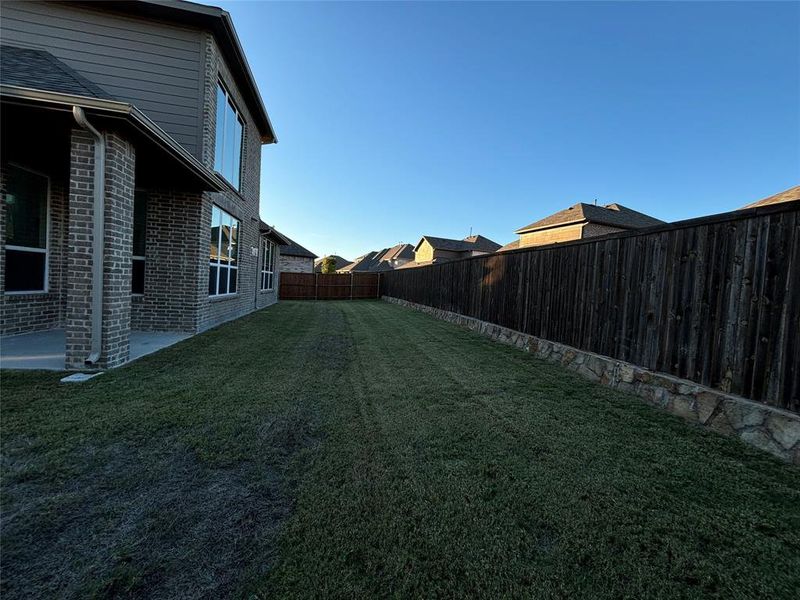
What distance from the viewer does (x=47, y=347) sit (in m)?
4.92

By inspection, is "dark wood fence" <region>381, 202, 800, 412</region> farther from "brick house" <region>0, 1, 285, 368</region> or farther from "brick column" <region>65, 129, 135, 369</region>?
"brick column" <region>65, 129, 135, 369</region>

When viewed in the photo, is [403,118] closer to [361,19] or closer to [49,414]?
[361,19]

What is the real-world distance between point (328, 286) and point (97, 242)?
18.2 metres

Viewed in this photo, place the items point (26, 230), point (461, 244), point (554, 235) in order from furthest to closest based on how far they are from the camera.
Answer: point (461, 244)
point (554, 235)
point (26, 230)

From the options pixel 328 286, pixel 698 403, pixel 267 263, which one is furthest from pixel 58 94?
pixel 328 286

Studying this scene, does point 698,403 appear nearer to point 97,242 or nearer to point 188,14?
point 97,242

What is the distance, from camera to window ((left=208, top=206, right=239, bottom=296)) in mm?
7758

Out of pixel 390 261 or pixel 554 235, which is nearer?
pixel 554 235

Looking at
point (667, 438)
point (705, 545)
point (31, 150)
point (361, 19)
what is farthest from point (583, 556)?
point (361, 19)

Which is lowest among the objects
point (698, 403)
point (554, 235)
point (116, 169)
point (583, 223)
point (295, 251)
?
point (698, 403)

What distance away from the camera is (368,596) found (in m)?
1.38

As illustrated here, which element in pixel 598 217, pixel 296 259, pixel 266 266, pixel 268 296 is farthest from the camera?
pixel 296 259

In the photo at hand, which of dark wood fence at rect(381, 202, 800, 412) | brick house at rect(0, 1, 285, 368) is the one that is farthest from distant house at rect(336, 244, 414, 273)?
dark wood fence at rect(381, 202, 800, 412)

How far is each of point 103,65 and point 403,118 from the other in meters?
10.2
